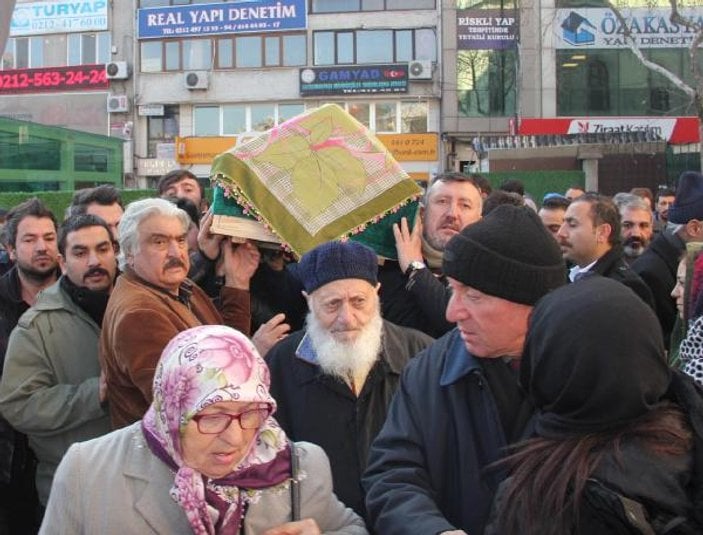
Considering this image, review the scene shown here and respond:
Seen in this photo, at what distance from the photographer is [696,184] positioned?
5289mm

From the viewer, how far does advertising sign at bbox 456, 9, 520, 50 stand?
1185 inches

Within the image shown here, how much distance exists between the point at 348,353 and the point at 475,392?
926 mm

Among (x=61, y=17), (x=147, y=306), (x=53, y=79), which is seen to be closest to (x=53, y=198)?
(x=147, y=306)

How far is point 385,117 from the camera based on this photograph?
32.0 metres

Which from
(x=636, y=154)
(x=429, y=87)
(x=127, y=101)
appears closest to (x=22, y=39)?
(x=127, y=101)

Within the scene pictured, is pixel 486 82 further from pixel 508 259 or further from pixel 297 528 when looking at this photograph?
pixel 297 528

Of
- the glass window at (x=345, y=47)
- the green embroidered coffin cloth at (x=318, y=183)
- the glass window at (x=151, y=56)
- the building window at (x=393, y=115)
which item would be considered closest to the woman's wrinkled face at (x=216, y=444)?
the green embroidered coffin cloth at (x=318, y=183)

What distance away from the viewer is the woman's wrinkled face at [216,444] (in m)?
2.09

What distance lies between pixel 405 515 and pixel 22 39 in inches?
1483

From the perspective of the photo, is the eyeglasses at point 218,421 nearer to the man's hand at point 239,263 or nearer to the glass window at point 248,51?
the man's hand at point 239,263

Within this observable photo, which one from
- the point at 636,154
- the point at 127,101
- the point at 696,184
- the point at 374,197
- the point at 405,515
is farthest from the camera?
the point at 127,101

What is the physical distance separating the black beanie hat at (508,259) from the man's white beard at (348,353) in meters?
0.89

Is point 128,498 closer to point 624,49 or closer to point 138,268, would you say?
point 138,268

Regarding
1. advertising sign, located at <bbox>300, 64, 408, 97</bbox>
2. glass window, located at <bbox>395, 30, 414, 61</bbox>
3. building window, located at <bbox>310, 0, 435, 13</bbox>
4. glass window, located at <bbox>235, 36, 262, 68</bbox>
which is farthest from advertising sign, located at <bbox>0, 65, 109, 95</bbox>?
glass window, located at <bbox>395, 30, 414, 61</bbox>
